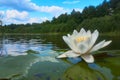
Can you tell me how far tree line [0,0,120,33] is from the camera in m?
68.0

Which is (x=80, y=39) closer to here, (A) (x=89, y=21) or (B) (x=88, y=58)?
(B) (x=88, y=58)

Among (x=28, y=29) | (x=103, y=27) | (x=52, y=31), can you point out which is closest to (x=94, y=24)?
(x=103, y=27)

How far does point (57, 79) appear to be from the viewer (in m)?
1.34

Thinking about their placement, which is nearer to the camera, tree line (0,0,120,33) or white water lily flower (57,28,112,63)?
white water lily flower (57,28,112,63)

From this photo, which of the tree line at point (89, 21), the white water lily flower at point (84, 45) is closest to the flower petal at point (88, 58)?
the white water lily flower at point (84, 45)

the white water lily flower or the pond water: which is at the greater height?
the white water lily flower

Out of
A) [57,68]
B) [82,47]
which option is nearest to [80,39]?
[82,47]

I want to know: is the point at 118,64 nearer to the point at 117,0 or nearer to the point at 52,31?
the point at 117,0

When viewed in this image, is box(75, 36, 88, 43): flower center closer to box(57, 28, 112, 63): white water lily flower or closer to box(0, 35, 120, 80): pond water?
box(57, 28, 112, 63): white water lily flower

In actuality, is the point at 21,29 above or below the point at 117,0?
below

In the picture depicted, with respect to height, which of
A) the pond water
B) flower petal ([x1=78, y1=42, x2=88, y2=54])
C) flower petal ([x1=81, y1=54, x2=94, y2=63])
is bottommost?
the pond water

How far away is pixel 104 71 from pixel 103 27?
219ft

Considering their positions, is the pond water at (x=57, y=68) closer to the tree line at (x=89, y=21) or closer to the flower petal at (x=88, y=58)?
the flower petal at (x=88, y=58)

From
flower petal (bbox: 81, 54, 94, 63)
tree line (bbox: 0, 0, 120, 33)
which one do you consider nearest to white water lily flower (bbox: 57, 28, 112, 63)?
flower petal (bbox: 81, 54, 94, 63)
